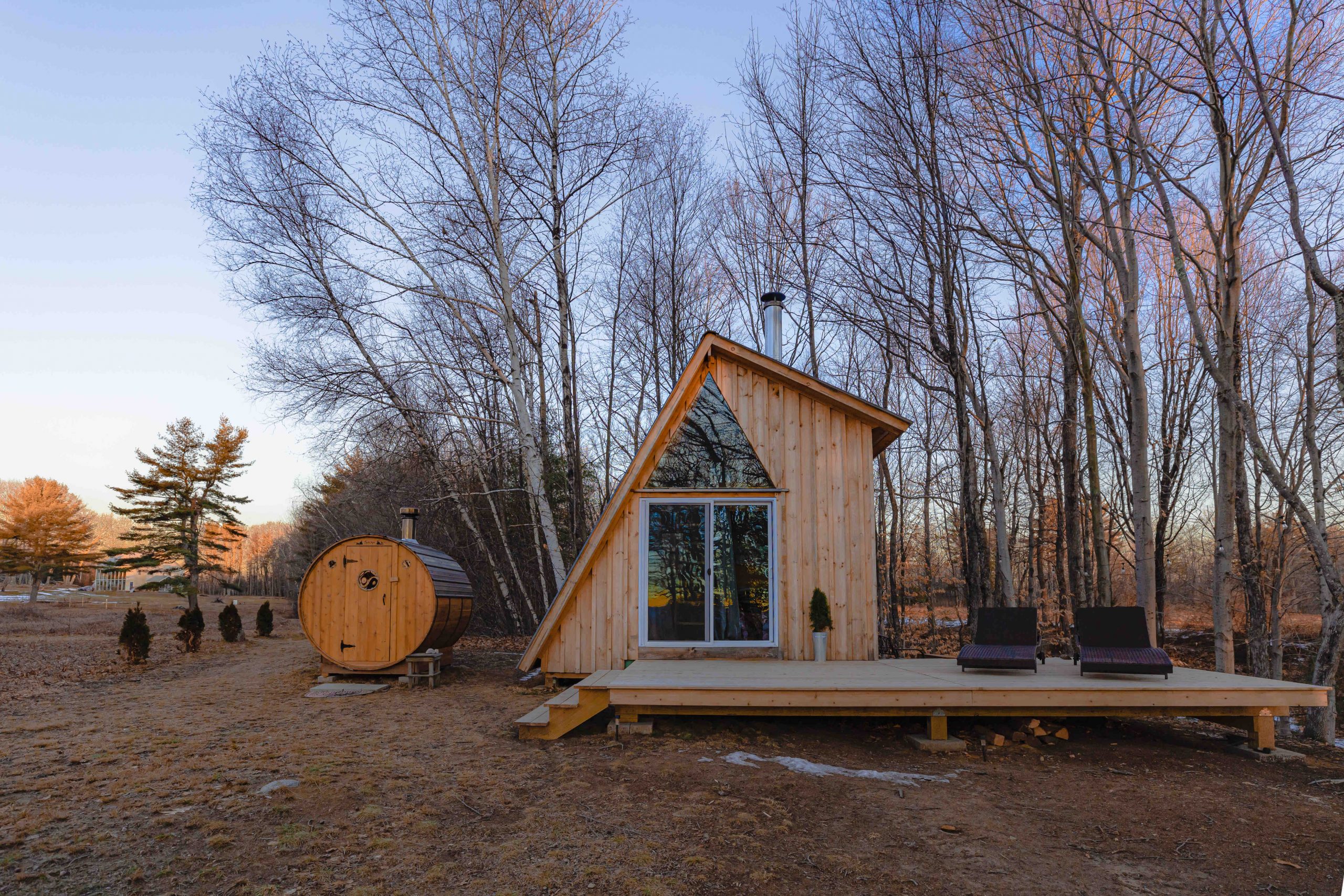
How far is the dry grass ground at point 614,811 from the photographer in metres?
3.20

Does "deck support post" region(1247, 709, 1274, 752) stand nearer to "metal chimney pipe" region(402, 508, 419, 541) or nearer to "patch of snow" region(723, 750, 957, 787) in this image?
"patch of snow" region(723, 750, 957, 787)

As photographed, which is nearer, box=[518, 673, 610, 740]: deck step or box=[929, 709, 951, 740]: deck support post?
box=[929, 709, 951, 740]: deck support post

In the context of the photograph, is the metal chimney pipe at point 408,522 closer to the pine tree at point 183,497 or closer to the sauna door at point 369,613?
the sauna door at point 369,613

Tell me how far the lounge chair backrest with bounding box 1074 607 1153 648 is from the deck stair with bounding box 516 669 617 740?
4258mm

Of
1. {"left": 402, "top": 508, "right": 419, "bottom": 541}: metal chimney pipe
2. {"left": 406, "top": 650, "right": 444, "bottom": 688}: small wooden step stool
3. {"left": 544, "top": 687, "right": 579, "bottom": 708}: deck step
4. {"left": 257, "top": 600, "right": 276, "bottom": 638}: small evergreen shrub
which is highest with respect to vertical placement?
{"left": 402, "top": 508, "right": 419, "bottom": 541}: metal chimney pipe

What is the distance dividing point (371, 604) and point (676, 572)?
12.4 feet

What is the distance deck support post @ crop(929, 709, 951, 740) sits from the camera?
5641 mm

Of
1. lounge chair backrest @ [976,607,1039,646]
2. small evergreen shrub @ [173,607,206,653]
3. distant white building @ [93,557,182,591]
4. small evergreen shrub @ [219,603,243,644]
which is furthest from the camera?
distant white building @ [93,557,182,591]

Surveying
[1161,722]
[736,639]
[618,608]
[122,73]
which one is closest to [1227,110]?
[1161,722]

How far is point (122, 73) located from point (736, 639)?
1006cm

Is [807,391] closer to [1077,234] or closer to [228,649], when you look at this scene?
[1077,234]

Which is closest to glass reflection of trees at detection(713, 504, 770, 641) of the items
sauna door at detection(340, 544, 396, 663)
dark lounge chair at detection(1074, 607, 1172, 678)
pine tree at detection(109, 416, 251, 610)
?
dark lounge chair at detection(1074, 607, 1172, 678)

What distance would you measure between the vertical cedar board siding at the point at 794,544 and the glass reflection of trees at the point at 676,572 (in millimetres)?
193

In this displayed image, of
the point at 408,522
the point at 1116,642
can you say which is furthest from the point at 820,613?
the point at 408,522
